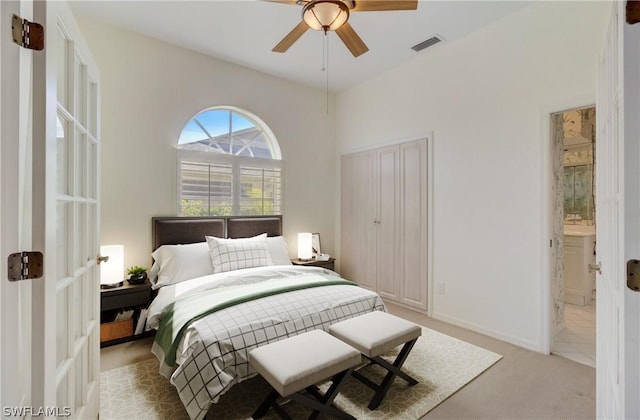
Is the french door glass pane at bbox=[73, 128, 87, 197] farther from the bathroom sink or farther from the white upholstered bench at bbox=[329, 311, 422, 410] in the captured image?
the bathroom sink

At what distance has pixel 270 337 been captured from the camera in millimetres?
1984

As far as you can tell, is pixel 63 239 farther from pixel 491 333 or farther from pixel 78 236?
pixel 491 333

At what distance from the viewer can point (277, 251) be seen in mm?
3660

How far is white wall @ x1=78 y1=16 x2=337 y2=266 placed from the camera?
308 cm

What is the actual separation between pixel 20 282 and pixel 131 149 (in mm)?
2706

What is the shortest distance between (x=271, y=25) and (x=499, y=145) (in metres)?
2.54

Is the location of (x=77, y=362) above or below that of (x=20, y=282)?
below

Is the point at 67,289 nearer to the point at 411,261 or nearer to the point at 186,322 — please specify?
the point at 186,322

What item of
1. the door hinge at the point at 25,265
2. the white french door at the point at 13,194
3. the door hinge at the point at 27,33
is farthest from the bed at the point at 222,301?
the door hinge at the point at 27,33

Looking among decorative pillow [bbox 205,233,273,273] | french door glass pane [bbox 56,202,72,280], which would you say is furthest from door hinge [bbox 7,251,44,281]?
decorative pillow [bbox 205,233,273,273]

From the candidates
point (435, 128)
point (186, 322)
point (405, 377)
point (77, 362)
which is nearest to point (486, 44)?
point (435, 128)

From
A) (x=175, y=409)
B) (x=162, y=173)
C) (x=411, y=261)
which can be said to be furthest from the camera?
(x=411, y=261)

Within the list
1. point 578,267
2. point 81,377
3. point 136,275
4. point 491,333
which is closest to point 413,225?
point 491,333

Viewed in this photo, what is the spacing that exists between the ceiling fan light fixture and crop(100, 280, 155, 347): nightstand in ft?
8.81
